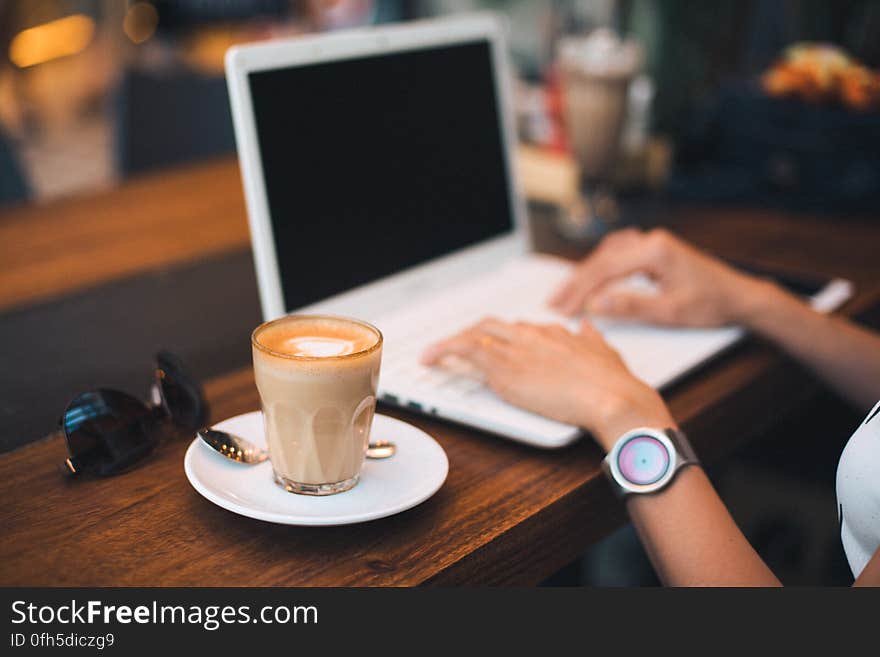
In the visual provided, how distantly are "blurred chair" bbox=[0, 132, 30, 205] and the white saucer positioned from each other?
1214mm

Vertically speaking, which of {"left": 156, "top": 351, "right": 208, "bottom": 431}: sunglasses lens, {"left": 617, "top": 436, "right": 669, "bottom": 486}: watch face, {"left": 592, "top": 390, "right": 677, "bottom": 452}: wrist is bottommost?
{"left": 617, "top": 436, "right": 669, "bottom": 486}: watch face

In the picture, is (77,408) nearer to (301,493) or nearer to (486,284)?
(301,493)

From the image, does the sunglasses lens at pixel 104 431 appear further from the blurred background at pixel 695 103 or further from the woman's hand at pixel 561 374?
the blurred background at pixel 695 103

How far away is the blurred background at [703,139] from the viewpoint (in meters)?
1.64

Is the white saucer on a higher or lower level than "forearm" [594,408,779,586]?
higher

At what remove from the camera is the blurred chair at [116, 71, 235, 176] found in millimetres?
2055

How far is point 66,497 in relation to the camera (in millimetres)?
726

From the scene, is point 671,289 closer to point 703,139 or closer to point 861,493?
point 861,493

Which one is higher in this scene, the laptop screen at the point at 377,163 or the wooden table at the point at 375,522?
the laptop screen at the point at 377,163

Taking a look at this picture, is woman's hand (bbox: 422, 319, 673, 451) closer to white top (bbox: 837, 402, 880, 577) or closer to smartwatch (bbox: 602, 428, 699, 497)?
smartwatch (bbox: 602, 428, 699, 497)

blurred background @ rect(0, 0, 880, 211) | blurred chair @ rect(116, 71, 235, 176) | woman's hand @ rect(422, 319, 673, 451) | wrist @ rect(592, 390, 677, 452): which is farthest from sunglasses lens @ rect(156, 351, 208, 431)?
blurred chair @ rect(116, 71, 235, 176)

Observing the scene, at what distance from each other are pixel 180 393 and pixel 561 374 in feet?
1.15

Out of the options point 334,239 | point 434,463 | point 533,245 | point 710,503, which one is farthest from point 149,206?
point 710,503

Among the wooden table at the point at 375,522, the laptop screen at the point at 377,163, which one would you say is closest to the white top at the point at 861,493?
the wooden table at the point at 375,522
